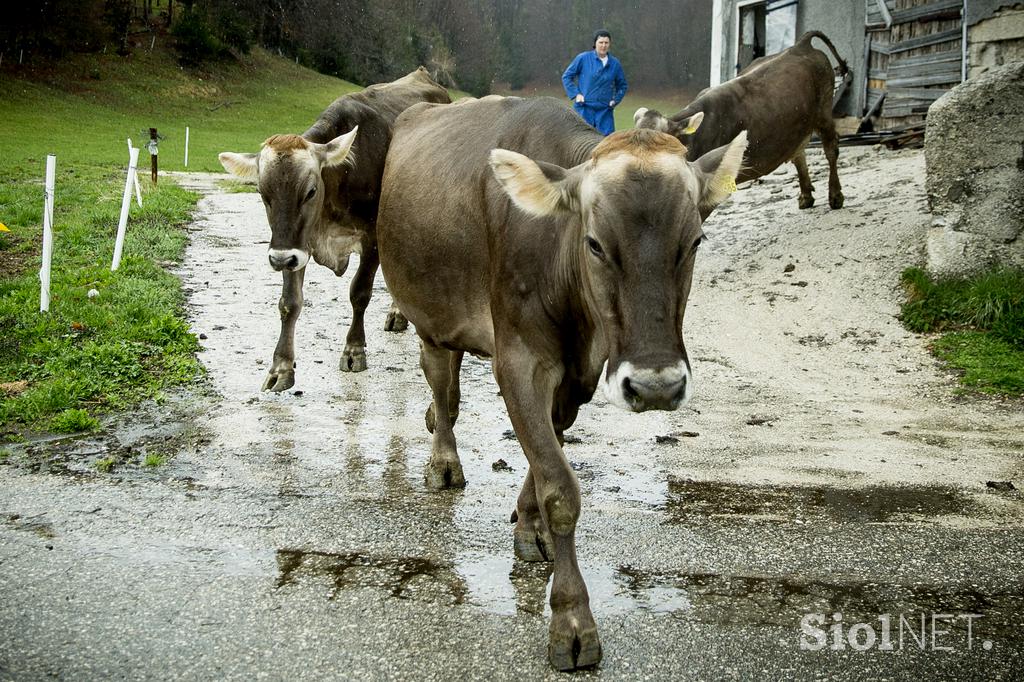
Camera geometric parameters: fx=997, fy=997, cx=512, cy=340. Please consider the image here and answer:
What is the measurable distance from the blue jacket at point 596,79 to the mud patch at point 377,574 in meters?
9.88

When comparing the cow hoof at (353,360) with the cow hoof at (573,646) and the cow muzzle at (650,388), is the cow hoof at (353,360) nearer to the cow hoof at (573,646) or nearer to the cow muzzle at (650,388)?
the cow hoof at (573,646)

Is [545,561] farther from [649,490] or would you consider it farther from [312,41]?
[312,41]

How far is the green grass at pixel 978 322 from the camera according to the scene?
7.25m

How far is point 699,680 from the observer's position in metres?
3.39

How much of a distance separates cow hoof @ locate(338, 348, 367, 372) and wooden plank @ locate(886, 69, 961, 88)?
1138cm

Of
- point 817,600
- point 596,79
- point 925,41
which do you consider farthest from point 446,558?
point 925,41

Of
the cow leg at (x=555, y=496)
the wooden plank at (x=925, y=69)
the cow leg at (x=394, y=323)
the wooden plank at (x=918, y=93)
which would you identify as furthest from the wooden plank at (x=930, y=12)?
the cow leg at (x=555, y=496)

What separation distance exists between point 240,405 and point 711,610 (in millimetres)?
3930

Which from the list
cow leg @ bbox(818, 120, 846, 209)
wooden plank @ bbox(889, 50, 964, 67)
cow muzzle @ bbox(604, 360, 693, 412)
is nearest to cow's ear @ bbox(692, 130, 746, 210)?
cow muzzle @ bbox(604, 360, 693, 412)

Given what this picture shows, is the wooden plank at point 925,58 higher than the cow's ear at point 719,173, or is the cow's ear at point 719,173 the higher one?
the wooden plank at point 925,58

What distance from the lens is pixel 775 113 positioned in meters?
11.5

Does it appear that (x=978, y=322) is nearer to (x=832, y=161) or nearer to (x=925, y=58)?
(x=832, y=161)

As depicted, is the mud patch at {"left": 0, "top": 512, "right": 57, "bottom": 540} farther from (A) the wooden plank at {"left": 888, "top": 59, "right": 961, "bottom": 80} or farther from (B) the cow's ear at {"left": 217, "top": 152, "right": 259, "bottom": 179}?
(A) the wooden plank at {"left": 888, "top": 59, "right": 961, "bottom": 80}

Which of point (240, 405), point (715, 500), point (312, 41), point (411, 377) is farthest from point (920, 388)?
point (312, 41)
